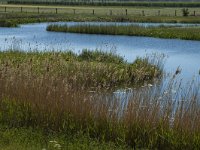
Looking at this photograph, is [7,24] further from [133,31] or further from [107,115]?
[107,115]

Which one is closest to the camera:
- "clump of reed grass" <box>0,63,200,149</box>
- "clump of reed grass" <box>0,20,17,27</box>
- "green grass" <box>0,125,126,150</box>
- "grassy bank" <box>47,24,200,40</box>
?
"green grass" <box>0,125,126,150</box>

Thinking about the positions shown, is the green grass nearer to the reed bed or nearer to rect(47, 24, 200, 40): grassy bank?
the reed bed

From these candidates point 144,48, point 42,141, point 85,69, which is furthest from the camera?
point 144,48

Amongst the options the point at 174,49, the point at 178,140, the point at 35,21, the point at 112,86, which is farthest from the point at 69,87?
the point at 35,21

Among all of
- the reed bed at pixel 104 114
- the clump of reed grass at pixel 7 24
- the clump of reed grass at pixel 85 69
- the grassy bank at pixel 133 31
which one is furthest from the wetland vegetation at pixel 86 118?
the clump of reed grass at pixel 7 24

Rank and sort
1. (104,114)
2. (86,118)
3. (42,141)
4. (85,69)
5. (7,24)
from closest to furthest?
1. (42,141)
2. (104,114)
3. (86,118)
4. (85,69)
5. (7,24)

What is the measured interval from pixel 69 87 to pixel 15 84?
1.63 meters

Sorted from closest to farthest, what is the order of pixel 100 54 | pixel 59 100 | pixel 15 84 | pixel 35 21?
pixel 59 100, pixel 15 84, pixel 100 54, pixel 35 21

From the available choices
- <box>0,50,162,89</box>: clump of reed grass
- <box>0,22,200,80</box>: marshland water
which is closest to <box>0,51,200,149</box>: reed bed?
<box>0,50,162,89</box>: clump of reed grass

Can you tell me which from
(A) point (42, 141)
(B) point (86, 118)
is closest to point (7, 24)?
(B) point (86, 118)

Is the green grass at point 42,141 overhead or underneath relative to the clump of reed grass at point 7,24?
overhead

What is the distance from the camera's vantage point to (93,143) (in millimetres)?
11289

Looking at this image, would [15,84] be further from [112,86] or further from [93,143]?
[112,86]

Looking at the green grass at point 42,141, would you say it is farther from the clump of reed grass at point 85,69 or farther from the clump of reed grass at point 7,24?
the clump of reed grass at point 7,24
